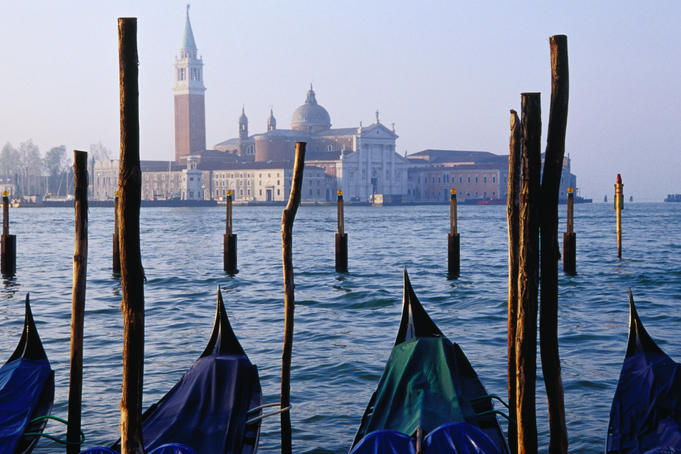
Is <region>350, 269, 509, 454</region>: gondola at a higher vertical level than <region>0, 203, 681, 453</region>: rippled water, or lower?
higher

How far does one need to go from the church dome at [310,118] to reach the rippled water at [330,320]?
53814 mm

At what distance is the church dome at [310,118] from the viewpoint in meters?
71.9

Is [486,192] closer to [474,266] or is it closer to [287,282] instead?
[474,266]

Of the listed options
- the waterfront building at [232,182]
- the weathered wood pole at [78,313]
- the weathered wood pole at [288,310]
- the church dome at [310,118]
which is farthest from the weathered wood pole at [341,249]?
the church dome at [310,118]

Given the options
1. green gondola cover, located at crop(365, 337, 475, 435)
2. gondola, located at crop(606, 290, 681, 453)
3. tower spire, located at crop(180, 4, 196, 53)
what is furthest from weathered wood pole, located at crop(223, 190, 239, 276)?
tower spire, located at crop(180, 4, 196, 53)

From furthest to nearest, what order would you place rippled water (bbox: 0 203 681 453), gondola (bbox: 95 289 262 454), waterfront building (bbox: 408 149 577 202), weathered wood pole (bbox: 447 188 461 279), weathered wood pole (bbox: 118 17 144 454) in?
waterfront building (bbox: 408 149 577 202) < weathered wood pole (bbox: 447 188 461 279) < rippled water (bbox: 0 203 681 453) < gondola (bbox: 95 289 262 454) < weathered wood pole (bbox: 118 17 144 454)

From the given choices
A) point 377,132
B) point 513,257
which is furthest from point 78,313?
point 377,132

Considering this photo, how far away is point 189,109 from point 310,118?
9.73 meters

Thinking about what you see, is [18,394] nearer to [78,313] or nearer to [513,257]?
[78,313]

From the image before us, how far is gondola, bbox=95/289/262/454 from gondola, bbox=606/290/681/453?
1495mm

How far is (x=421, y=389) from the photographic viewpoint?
12.1 feet

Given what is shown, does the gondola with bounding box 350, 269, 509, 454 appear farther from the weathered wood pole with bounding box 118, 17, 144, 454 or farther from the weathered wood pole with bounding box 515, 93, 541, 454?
the weathered wood pole with bounding box 118, 17, 144, 454

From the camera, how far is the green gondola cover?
11.3 ft

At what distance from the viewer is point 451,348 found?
4.02 m
